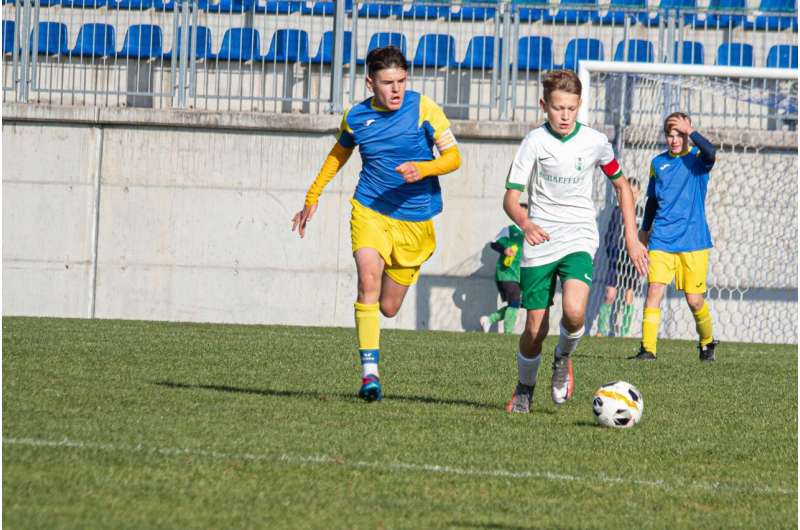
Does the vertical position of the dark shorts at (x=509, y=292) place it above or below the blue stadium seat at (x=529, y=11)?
below

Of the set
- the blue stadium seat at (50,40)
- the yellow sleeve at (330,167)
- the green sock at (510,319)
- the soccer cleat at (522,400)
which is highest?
the blue stadium seat at (50,40)

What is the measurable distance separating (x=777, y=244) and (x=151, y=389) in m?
10.1

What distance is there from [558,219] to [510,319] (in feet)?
26.6

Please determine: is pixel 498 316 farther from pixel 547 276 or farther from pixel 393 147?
pixel 547 276

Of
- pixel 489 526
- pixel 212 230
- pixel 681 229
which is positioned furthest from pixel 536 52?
pixel 489 526

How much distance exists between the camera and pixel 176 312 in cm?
1584

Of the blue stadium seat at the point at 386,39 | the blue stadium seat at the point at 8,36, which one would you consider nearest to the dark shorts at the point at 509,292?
the blue stadium seat at the point at 386,39

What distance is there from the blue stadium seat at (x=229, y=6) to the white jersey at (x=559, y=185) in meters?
9.81

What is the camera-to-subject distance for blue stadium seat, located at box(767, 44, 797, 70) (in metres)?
16.9

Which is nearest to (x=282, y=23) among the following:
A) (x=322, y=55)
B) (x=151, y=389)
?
(x=322, y=55)

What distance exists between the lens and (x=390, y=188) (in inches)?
302

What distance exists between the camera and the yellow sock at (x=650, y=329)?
1127 centimetres

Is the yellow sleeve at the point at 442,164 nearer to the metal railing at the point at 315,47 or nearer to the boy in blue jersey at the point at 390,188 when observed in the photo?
the boy in blue jersey at the point at 390,188

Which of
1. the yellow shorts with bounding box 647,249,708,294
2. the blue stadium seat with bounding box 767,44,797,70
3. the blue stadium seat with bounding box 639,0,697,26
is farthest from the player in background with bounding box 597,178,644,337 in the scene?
the yellow shorts with bounding box 647,249,708,294
